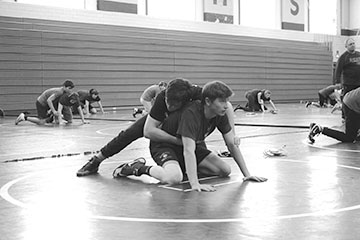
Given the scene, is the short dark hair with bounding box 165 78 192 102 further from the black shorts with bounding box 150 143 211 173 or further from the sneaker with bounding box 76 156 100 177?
the sneaker with bounding box 76 156 100 177

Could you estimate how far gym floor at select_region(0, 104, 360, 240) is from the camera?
338 centimetres

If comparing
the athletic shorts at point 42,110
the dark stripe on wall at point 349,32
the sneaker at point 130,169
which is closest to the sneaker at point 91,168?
the sneaker at point 130,169

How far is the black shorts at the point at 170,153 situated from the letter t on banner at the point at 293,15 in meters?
24.2

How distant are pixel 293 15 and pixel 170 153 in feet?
82.9

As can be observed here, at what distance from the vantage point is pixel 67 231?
11.2 feet

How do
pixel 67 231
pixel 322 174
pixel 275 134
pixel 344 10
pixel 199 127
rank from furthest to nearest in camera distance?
pixel 344 10 < pixel 275 134 < pixel 322 174 < pixel 199 127 < pixel 67 231

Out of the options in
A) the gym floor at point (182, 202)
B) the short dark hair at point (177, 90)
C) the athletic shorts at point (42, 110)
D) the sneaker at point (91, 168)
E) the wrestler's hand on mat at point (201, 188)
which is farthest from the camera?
the athletic shorts at point (42, 110)

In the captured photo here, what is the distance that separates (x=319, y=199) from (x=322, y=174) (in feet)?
4.18

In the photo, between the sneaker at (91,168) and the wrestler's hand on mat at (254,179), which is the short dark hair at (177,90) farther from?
the sneaker at (91,168)

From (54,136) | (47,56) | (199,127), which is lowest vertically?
(54,136)

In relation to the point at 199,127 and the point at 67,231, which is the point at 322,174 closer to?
the point at 199,127

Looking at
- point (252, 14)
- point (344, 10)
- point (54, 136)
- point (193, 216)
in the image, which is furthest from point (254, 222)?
point (344, 10)

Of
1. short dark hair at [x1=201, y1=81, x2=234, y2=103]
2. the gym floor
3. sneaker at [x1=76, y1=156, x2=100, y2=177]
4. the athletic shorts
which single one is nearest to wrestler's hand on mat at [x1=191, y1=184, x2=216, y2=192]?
the gym floor

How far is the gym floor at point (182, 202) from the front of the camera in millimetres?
3379
